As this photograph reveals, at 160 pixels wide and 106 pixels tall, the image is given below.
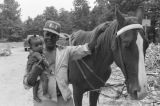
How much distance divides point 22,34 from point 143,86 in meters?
55.9

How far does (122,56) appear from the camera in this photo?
247cm

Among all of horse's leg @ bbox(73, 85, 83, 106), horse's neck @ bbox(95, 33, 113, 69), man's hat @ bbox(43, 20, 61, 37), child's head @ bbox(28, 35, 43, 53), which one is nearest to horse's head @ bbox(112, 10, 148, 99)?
horse's neck @ bbox(95, 33, 113, 69)

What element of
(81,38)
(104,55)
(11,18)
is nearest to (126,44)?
(104,55)

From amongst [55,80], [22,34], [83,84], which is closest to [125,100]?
[83,84]

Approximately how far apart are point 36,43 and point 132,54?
3.53ft

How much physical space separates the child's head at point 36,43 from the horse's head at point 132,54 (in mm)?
872

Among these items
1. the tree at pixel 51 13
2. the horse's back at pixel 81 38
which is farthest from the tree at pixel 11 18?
the horse's back at pixel 81 38

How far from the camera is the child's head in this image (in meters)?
2.73

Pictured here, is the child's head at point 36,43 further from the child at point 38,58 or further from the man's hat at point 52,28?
the man's hat at point 52,28

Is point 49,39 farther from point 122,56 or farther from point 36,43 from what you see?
point 122,56

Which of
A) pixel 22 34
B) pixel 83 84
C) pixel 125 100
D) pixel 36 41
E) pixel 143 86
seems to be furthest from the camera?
pixel 22 34

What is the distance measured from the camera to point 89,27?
5881 cm

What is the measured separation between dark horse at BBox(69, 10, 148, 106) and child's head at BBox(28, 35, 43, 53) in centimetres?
79

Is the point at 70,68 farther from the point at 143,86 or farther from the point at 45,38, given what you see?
the point at 143,86
